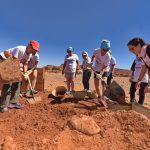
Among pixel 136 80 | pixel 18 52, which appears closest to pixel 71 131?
pixel 18 52

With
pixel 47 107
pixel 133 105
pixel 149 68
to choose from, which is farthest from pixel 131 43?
pixel 47 107

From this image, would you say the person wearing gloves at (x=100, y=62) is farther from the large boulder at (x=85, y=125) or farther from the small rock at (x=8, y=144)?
the small rock at (x=8, y=144)

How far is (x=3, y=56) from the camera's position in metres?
5.58

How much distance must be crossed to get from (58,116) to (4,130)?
1019 millimetres

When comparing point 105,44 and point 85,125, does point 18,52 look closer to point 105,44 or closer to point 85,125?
point 105,44

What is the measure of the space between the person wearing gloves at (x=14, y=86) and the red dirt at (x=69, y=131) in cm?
25

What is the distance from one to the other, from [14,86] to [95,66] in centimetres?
189

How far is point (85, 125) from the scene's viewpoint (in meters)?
4.43

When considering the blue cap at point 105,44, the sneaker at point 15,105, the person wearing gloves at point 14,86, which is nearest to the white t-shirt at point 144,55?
the blue cap at point 105,44

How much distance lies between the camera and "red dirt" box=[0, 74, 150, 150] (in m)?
4.14

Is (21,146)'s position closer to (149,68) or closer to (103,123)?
(103,123)

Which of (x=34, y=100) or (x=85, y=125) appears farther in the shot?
(x=34, y=100)

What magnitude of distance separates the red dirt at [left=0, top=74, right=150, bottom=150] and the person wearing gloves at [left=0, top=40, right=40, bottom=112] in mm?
250

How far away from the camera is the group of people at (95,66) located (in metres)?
6.44
